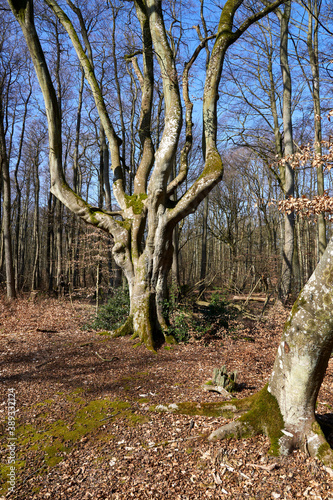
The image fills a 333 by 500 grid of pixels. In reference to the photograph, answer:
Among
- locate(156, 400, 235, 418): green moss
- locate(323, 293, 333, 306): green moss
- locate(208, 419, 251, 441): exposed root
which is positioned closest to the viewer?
locate(323, 293, 333, 306): green moss

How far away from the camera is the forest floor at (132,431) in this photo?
2762mm

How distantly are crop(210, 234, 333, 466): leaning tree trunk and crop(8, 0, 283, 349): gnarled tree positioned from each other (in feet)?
14.0

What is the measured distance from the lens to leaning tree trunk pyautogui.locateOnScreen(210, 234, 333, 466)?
9.11 ft

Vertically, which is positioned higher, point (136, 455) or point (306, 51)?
point (306, 51)

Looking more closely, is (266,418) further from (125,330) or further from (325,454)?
(125,330)

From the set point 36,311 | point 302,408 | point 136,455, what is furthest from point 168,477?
point 36,311

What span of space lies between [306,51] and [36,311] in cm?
1397

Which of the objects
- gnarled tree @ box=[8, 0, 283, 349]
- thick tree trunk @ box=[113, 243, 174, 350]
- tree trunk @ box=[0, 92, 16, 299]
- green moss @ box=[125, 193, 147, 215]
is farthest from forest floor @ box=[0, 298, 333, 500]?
tree trunk @ box=[0, 92, 16, 299]

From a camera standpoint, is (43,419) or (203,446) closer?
(203,446)

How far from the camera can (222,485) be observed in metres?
2.73

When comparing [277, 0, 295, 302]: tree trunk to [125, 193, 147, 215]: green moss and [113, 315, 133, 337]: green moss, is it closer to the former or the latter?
[125, 193, 147, 215]: green moss

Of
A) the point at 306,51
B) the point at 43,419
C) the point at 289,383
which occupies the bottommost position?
the point at 43,419

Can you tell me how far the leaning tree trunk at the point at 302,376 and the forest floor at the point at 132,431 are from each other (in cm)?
13

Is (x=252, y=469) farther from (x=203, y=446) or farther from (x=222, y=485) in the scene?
(x=203, y=446)
